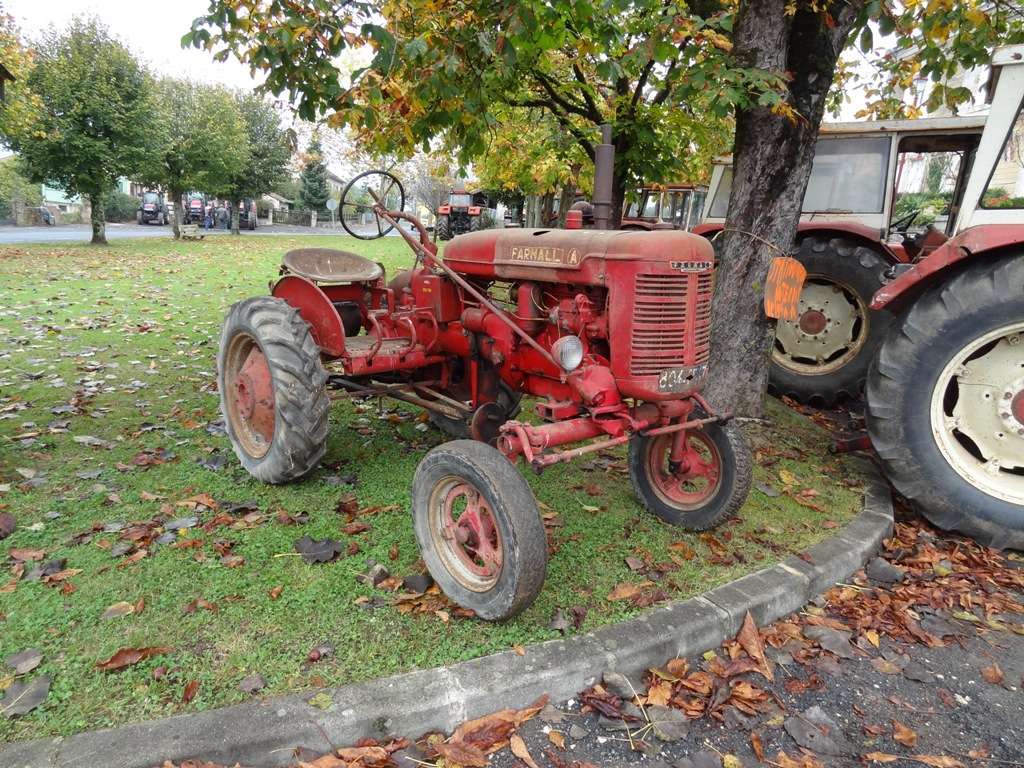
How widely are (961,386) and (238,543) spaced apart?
12.5 ft

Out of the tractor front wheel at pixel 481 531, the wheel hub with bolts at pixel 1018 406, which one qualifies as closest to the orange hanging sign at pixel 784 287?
the wheel hub with bolts at pixel 1018 406

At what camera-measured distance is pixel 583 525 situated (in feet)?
11.6

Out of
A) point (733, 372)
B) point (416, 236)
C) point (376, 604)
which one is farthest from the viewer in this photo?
point (733, 372)

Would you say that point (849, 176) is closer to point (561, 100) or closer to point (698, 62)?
point (698, 62)

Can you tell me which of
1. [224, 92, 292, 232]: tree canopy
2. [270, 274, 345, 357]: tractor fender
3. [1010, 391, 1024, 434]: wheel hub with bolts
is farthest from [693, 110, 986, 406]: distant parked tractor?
[224, 92, 292, 232]: tree canopy

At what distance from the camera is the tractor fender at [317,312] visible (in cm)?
387

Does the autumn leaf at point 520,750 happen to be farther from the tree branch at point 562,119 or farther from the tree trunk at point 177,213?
the tree trunk at point 177,213

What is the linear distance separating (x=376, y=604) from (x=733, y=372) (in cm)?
307

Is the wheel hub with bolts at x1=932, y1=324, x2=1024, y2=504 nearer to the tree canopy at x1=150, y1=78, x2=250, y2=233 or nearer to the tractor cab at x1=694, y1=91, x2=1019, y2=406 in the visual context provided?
the tractor cab at x1=694, y1=91, x2=1019, y2=406

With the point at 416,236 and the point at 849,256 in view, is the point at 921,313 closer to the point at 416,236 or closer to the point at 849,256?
the point at 849,256

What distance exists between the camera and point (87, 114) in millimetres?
18484

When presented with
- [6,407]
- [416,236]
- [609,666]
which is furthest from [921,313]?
[6,407]

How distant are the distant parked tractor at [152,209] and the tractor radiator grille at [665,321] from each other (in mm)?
40158

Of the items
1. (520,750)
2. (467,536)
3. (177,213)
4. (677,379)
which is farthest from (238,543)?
(177,213)
